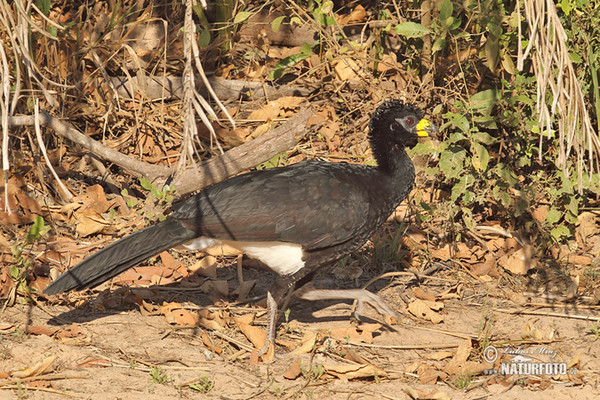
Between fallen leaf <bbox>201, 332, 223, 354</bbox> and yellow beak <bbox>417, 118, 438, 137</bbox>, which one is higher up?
yellow beak <bbox>417, 118, 438, 137</bbox>

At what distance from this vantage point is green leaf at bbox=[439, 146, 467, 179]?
19.4 feet

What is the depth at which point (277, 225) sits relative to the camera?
4648mm

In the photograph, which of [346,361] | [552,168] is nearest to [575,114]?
[346,361]

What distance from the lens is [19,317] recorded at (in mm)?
4703

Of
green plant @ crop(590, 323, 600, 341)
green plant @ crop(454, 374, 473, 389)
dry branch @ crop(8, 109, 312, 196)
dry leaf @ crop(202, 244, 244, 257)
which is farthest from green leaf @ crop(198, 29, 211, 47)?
green plant @ crop(590, 323, 600, 341)

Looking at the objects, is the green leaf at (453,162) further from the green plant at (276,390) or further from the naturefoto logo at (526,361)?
the green plant at (276,390)

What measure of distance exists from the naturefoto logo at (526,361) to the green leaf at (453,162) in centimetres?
171

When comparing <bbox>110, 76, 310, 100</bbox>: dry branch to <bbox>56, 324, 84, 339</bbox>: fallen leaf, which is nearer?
<bbox>56, 324, 84, 339</bbox>: fallen leaf

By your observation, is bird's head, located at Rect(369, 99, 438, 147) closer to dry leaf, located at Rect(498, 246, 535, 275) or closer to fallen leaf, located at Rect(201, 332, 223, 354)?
dry leaf, located at Rect(498, 246, 535, 275)

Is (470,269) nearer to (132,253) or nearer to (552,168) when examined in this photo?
(552,168)

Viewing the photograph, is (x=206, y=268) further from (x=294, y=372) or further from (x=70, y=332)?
(x=294, y=372)

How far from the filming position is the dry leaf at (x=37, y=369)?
3.92 meters

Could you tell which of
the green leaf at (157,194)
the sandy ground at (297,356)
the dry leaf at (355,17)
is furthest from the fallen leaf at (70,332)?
the dry leaf at (355,17)

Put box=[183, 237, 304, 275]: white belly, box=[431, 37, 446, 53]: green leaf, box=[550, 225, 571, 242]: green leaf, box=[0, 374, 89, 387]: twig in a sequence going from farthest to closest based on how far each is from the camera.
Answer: box=[431, 37, 446, 53]: green leaf < box=[550, 225, 571, 242]: green leaf < box=[183, 237, 304, 275]: white belly < box=[0, 374, 89, 387]: twig
